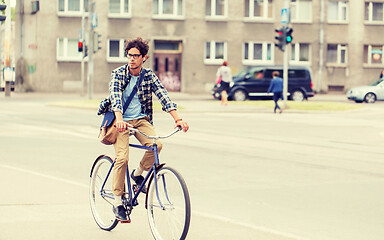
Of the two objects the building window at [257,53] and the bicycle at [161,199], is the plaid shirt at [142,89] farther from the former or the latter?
the building window at [257,53]

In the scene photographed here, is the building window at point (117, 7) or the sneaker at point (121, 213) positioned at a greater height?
the building window at point (117, 7)

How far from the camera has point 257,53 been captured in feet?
154

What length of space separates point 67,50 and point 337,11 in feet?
54.2

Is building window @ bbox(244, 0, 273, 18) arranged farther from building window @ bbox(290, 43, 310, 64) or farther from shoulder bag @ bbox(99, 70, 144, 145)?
shoulder bag @ bbox(99, 70, 144, 145)

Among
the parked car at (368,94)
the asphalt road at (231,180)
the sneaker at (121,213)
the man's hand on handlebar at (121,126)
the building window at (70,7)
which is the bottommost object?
the asphalt road at (231,180)

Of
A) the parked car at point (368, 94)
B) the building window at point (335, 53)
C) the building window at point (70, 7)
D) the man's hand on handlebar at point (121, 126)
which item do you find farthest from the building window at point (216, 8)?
the man's hand on handlebar at point (121, 126)

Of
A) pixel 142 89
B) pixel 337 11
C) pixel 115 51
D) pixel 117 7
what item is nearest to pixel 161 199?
pixel 142 89

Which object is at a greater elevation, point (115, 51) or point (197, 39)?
point (197, 39)

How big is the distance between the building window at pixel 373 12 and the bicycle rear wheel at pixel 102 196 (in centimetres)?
4349

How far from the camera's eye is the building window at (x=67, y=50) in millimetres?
45213

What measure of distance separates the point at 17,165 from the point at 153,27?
34531 millimetres

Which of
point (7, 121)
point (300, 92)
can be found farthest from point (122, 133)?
point (300, 92)

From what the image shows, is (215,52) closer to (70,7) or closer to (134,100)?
(70,7)

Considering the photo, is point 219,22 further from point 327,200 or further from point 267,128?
point 327,200
